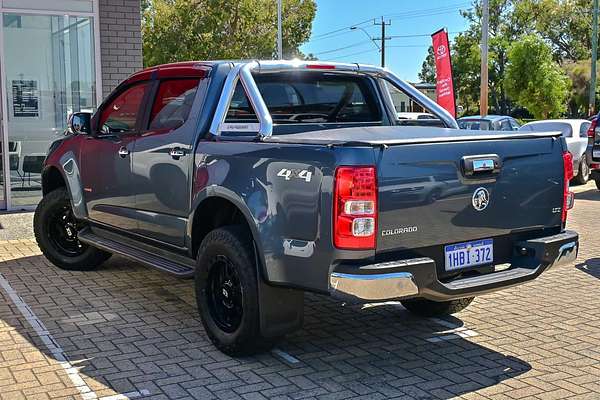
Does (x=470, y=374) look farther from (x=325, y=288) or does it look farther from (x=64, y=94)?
(x=64, y=94)

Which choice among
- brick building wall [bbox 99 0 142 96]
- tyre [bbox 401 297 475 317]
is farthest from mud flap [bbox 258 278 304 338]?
brick building wall [bbox 99 0 142 96]

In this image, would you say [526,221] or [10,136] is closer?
[526,221]

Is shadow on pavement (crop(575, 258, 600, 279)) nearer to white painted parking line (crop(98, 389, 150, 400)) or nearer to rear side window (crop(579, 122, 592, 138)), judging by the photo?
white painted parking line (crop(98, 389, 150, 400))

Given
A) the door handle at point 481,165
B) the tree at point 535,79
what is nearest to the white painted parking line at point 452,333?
the door handle at point 481,165

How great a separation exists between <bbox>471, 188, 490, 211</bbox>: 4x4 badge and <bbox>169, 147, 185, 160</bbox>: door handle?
211 centimetres

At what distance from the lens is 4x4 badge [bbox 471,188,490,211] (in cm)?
443

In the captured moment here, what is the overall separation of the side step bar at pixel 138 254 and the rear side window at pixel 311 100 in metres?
1.15

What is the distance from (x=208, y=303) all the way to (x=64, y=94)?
734 centimetres

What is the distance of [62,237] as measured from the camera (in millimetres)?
7488

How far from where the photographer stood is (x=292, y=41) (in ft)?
141

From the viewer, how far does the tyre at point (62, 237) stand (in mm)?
7305

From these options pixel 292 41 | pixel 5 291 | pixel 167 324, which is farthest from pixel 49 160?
pixel 292 41

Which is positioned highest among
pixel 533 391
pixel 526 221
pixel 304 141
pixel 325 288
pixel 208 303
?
pixel 304 141

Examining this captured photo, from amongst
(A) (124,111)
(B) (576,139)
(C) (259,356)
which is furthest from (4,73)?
(B) (576,139)
